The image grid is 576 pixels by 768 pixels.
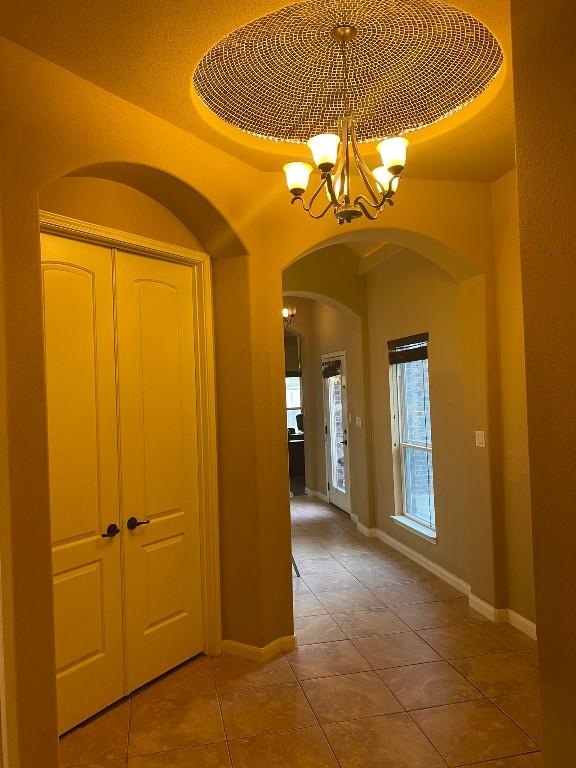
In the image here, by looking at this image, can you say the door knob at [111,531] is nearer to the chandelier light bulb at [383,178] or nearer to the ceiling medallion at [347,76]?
the ceiling medallion at [347,76]

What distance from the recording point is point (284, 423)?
140 inches

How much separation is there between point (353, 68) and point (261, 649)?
3.16m

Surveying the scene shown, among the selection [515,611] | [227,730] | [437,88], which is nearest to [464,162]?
[437,88]

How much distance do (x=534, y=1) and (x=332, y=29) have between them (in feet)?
4.01

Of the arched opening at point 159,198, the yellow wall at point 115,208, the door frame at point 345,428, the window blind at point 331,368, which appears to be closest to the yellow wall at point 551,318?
the arched opening at point 159,198

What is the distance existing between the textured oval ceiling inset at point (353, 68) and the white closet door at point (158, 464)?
3.33 feet

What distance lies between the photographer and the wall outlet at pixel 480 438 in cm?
394

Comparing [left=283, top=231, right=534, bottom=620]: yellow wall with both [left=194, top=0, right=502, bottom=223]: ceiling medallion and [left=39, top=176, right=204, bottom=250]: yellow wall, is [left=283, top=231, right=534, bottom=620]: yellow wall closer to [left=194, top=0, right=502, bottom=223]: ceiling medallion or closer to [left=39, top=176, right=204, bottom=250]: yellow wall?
[left=194, top=0, right=502, bottom=223]: ceiling medallion

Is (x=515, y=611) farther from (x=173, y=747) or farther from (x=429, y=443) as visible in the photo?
(x=173, y=747)

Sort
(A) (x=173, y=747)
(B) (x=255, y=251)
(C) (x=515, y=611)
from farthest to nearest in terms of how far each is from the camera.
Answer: (C) (x=515, y=611), (B) (x=255, y=251), (A) (x=173, y=747)

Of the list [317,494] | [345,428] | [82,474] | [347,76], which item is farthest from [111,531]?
[317,494]

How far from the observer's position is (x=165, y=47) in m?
2.26

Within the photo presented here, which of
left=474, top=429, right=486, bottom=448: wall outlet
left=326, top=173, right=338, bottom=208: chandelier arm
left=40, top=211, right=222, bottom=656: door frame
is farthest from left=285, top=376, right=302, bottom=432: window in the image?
left=326, top=173, right=338, bottom=208: chandelier arm

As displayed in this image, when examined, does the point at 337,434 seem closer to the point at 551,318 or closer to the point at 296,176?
the point at 296,176
